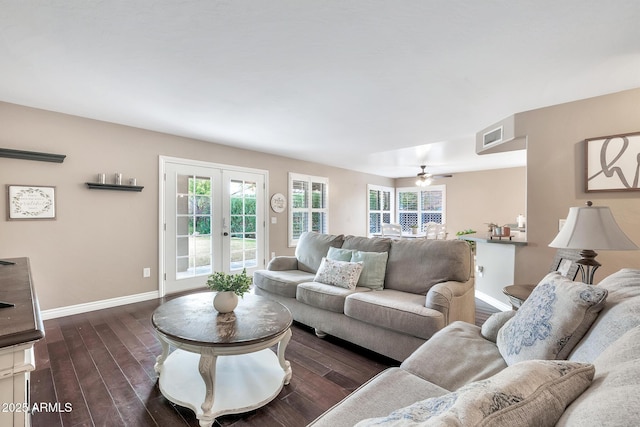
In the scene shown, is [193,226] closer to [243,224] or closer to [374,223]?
[243,224]

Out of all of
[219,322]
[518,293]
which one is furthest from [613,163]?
[219,322]

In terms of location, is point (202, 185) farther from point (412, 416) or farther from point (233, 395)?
point (412, 416)

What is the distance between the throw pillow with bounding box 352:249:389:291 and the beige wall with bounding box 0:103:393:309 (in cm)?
293

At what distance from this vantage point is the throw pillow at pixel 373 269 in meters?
2.83

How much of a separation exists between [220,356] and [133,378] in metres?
0.76

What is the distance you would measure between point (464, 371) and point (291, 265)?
8.51ft

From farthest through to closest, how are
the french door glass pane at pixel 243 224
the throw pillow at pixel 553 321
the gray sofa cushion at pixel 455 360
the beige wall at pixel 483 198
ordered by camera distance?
the beige wall at pixel 483 198
the french door glass pane at pixel 243 224
the gray sofa cushion at pixel 455 360
the throw pillow at pixel 553 321

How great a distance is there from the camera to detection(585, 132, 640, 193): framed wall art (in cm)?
253

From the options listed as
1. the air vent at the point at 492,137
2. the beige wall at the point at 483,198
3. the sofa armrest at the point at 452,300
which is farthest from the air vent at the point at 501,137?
the beige wall at the point at 483,198

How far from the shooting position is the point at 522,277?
309 centimetres

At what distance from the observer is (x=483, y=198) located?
744cm

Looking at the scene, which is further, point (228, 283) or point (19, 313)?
point (228, 283)

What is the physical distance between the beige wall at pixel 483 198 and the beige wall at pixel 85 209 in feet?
22.1

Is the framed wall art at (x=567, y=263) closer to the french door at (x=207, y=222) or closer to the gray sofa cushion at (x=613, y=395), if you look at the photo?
the gray sofa cushion at (x=613, y=395)
